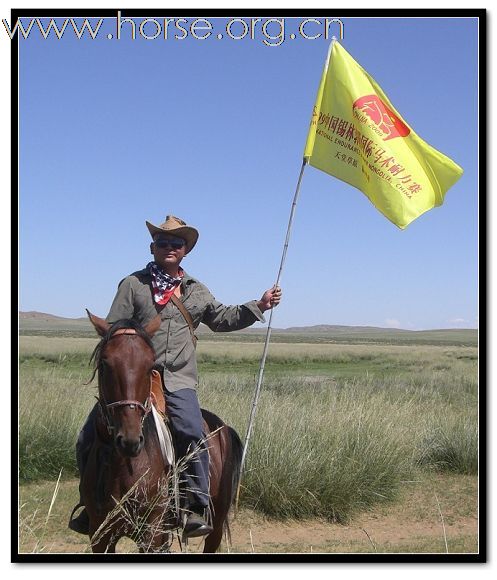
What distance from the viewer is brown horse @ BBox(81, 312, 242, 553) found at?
153 inches

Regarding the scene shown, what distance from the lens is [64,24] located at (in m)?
4.55

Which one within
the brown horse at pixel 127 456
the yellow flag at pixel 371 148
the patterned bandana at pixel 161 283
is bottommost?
the brown horse at pixel 127 456

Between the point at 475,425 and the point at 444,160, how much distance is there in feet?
23.3

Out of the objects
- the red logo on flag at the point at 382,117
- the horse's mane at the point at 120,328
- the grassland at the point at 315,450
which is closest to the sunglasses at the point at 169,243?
the horse's mane at the point at 120,328

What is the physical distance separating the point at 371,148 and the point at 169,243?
2409mm

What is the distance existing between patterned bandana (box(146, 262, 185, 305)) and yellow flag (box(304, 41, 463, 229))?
2.16 meters

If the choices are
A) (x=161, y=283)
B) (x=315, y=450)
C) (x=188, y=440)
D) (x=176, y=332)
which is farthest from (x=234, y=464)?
(x=315, y=450)

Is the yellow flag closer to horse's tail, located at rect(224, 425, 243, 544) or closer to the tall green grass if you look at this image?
horse's tail, located at rect(224, 425, 243, 544)

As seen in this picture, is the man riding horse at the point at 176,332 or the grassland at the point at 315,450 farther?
the grassland at the point at 315,450

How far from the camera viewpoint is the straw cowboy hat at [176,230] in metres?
5.02

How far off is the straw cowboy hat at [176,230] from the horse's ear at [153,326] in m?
0.89

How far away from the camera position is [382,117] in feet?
20.6

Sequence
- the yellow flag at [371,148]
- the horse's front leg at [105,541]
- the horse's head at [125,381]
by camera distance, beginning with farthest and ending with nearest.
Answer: the yellow flag at [371,148], the horse's front leg at [105,541], the horse's head at [125,381]

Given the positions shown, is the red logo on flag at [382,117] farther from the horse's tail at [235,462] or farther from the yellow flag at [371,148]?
the horse's tail at [235,462]
